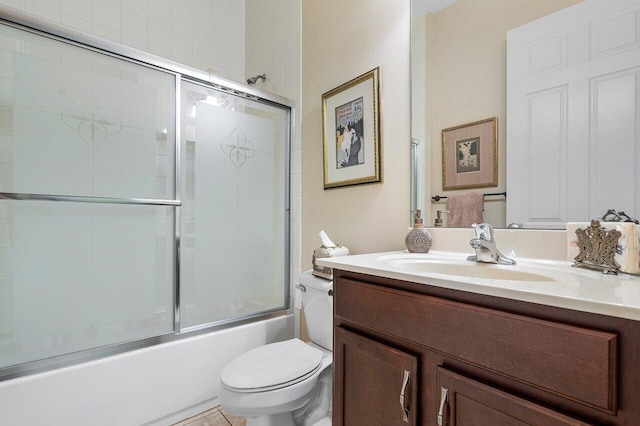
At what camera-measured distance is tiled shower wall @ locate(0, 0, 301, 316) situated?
77.6 inches

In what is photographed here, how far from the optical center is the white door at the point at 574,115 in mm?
876

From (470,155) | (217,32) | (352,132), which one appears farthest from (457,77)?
(217,32)

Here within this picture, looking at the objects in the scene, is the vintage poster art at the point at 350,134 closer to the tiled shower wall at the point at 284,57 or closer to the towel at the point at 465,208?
the tiled shower wall at the point at 284,57

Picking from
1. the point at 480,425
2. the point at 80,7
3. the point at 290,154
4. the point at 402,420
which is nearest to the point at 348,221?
the point at 290,154

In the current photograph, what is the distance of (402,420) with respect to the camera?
0.80 m

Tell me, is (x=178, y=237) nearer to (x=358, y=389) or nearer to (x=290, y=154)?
(x=290, y=154)

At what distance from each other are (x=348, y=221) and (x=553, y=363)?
1181mm

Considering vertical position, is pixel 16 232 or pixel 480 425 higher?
pixel 16 232

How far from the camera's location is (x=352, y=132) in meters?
1.65

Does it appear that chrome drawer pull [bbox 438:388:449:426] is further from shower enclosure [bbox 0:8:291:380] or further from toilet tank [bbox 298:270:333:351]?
shower enclosure [bbox 0:8:291:380]

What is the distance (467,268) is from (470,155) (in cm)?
46

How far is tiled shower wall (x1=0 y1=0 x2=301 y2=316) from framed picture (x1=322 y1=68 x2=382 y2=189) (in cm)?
32

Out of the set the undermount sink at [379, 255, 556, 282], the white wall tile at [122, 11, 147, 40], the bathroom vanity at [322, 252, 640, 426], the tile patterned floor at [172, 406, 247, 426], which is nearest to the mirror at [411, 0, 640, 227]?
the undermount sink at [379, 255, 556, 282]

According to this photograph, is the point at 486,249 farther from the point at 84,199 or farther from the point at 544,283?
the point at 84,199
